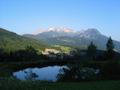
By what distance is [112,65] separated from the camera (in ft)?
269

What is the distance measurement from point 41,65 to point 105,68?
80.8m

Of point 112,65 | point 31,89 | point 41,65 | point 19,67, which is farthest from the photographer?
point 41,65

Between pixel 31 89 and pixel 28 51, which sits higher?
pixel 28 51

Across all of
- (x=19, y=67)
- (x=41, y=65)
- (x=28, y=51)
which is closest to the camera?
(x=19, y=67)

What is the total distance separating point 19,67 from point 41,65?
708 inches

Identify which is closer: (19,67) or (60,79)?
(60,79)

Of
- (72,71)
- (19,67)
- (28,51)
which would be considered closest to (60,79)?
(72,71)

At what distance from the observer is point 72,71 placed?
254 feet

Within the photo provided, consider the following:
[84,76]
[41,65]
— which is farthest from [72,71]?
[41,65]

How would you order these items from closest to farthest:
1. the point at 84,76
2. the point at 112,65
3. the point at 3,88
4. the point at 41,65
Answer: the point at 3,88 < the point at 84,76 < the point at 112,65 < the point at 41,65

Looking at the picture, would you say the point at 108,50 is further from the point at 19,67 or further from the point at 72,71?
the point at 72,71

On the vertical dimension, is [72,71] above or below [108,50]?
below

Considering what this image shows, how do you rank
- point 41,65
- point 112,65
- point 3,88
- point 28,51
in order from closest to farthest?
point 3,88, point 112,65, point 41,65, point 28,51

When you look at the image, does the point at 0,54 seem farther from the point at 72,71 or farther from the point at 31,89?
the point at 31,89
